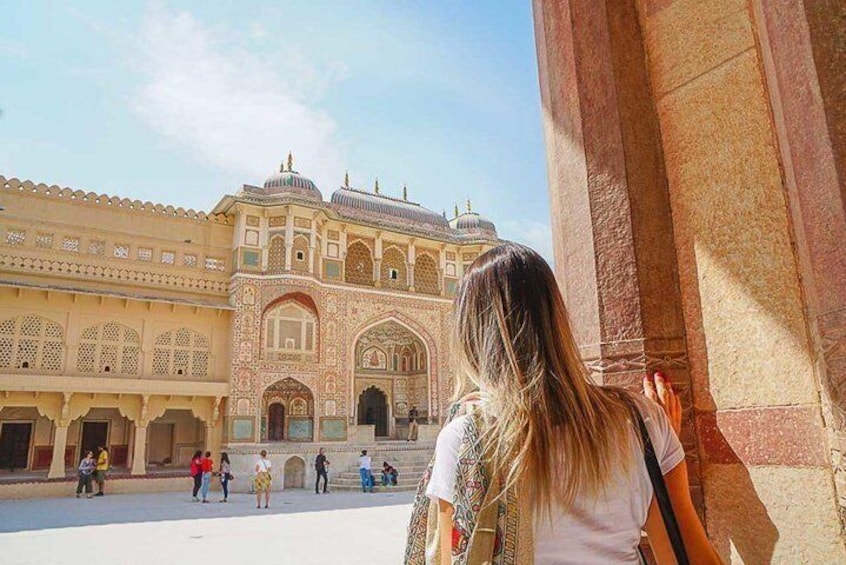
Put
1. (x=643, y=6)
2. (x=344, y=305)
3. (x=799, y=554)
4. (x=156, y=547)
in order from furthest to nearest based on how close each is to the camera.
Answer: (x=344, y=305) → (x=156, y=547) → (x=643, y=6) → (x=799, y=554)

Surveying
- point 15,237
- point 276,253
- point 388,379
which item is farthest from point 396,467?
point 15,237

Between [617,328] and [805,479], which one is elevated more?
[617,328]

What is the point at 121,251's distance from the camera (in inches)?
615

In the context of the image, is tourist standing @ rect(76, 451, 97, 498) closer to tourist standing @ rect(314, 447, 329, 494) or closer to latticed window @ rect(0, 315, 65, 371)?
latticed window @ rect(0, 315, 65, 371)

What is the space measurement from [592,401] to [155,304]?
53.9 ft

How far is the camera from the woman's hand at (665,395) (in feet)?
5.00

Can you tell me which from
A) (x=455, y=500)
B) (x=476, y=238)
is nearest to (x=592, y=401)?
(x=455, y=500)

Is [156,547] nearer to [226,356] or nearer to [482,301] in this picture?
[482,301]

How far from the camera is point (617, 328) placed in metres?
1.68

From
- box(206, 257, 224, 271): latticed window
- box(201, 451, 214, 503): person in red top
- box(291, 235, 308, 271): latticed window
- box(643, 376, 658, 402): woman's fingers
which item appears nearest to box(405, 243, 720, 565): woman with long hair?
box(643, 376, 658, 402): woman's fingers

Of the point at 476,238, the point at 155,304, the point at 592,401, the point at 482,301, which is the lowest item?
the point at 592,401

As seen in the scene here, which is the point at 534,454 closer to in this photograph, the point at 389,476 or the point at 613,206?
the point at 613,206

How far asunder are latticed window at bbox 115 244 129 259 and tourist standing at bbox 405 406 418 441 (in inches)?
414

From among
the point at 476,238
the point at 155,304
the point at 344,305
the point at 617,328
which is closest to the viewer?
the point at 617,328
